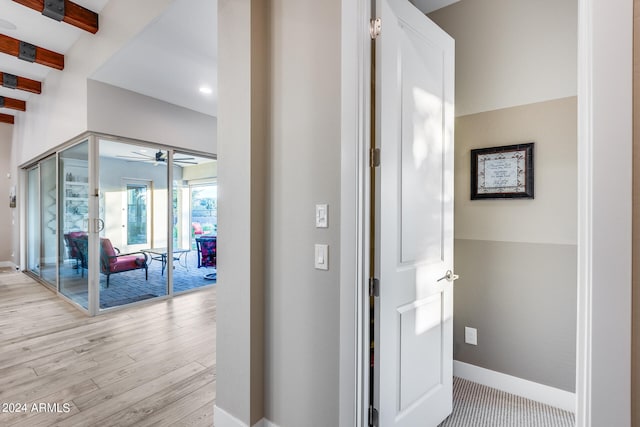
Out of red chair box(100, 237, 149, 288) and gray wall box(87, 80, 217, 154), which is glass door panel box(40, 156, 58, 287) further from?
gray wall box(87, 80, 217, 154)

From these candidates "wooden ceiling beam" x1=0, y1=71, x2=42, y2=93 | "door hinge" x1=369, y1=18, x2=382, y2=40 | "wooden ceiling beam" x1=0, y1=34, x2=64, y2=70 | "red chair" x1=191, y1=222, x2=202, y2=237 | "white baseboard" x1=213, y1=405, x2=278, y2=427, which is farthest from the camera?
"red chair" x1=191, y1=222, x2=202, y2=237

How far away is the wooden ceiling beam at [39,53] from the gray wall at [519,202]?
15.4 feet

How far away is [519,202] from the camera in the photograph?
85.2 inches

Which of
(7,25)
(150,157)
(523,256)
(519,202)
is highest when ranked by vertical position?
(7,25)

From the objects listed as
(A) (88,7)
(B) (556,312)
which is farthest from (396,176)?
(A) (88,7)

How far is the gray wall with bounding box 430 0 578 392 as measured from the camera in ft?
6.56

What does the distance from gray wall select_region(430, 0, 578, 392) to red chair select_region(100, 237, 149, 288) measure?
420 centimetres

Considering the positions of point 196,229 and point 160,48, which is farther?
point 196,229

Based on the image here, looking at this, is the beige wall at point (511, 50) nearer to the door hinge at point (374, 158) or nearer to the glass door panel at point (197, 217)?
the door hinge at point (374, 158)

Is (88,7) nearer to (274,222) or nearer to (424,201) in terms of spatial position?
(274,222)

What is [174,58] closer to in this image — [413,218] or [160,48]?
[160,48]

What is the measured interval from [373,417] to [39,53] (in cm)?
544

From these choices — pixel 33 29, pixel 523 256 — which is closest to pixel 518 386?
pixel 523 256

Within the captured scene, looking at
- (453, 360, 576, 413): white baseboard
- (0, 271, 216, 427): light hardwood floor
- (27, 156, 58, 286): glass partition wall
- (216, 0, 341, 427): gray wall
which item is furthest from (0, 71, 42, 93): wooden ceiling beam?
(453, 360, 576, 413): white baseboard
